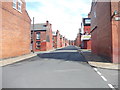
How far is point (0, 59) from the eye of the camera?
15.0 meters

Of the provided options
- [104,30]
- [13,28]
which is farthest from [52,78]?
[13,28]

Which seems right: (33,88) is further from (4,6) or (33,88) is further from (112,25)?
(4,6)

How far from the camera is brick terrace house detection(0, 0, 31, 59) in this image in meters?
15.9

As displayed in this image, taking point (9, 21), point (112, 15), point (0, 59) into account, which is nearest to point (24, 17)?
point (9, 21)

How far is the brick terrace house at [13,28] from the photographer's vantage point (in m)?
15.9

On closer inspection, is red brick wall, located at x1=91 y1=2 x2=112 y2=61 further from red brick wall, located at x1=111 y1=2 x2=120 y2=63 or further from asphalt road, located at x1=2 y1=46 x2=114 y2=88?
asphalt road, located at x1=2 y1=46 x2=114 y2=88

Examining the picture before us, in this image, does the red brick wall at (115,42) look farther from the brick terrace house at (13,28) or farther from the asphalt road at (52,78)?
the brick terrace house at (13,28)

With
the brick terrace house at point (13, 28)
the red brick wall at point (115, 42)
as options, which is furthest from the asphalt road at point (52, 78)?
the brick terrace house at point (13, 28)

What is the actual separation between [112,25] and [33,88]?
30.7 ft

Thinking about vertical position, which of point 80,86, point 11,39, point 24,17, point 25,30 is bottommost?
point 80,86

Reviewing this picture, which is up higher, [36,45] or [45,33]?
[45,33]

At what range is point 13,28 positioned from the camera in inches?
722

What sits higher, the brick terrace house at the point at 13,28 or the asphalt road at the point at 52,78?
the brick terrace house at the point at 13,28

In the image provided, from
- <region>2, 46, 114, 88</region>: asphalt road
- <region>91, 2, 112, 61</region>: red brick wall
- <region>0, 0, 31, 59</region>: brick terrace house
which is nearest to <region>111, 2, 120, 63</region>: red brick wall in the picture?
<region>91, 2, 112, 61</region>: red brick wall
